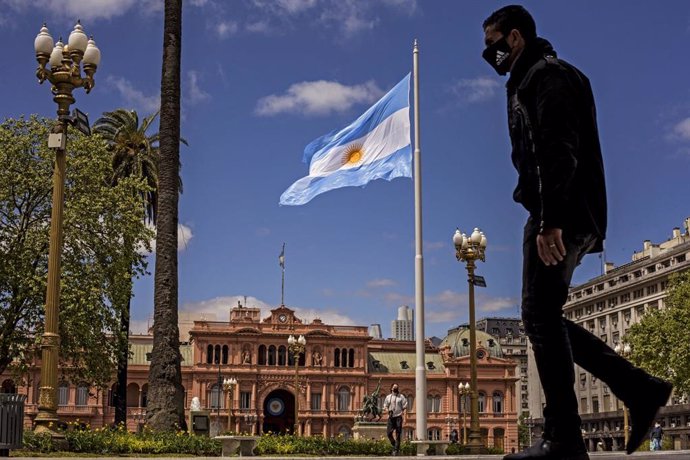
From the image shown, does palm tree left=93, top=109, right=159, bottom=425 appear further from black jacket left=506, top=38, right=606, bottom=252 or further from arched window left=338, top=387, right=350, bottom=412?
arched window left=338, top=387, right=350, bottom=412

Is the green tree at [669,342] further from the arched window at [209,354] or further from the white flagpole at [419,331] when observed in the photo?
the arched window at [209,354]

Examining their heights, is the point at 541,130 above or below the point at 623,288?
below

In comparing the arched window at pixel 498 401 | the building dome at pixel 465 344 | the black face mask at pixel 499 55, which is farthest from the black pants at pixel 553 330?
the building dome at pixel 465 344

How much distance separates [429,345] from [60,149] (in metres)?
77.2

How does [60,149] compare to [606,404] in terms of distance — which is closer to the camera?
[60,149]

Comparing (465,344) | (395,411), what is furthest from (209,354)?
(395,411)

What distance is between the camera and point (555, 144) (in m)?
3.36

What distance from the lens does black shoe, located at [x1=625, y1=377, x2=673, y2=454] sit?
3539 mm

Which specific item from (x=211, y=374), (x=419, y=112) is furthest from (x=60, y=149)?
(x=211, y=374)

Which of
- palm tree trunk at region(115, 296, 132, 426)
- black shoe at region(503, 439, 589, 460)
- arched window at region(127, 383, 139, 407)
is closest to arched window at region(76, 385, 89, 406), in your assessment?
arched window at region(127, 383, 139, 407)

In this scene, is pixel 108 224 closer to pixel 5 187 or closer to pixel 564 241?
pixel 5 187

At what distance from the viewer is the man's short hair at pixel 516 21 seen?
3771 mm

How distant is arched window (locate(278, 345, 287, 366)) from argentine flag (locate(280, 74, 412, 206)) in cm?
6147

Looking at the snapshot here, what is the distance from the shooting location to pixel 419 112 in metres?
20.3
